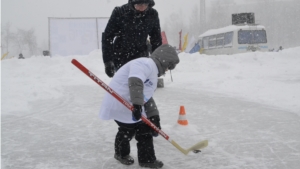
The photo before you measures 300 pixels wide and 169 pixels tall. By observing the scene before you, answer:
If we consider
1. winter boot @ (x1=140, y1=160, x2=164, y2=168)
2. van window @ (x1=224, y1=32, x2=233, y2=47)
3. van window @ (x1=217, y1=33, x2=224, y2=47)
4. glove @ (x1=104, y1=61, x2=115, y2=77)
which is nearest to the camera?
winter boot @ (x1=140, y1=160, x2=164, y2=168)

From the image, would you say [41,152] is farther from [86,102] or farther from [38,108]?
[86,102]

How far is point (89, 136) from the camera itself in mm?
4004

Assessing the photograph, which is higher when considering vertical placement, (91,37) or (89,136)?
(91,37)

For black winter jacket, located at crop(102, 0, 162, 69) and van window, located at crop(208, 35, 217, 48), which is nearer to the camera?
black winter jacket, located at crop(102, 0, 162, 69)

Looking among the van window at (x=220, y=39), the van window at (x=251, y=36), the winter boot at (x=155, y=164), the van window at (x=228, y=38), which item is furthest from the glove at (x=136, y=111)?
the van window at (x=220, y=39)

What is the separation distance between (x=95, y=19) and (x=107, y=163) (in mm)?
17641

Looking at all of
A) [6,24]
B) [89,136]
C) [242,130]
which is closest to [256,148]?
[242,130]

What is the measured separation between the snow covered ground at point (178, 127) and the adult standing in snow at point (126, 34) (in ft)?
3.17

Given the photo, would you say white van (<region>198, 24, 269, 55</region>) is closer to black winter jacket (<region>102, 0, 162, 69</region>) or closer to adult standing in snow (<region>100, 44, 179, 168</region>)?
black winter jacket (<region>102, 0, 162, 69</region>)

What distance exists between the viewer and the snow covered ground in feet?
10.1

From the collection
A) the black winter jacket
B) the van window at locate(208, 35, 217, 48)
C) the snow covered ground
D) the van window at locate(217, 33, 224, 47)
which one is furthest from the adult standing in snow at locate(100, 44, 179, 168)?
the van window at locate(208, 35, 217, 48)

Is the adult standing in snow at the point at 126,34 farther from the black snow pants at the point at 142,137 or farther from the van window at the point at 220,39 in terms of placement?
the van window at the point at 220,39

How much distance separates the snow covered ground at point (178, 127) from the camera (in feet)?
10.1

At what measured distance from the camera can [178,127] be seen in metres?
4.26
